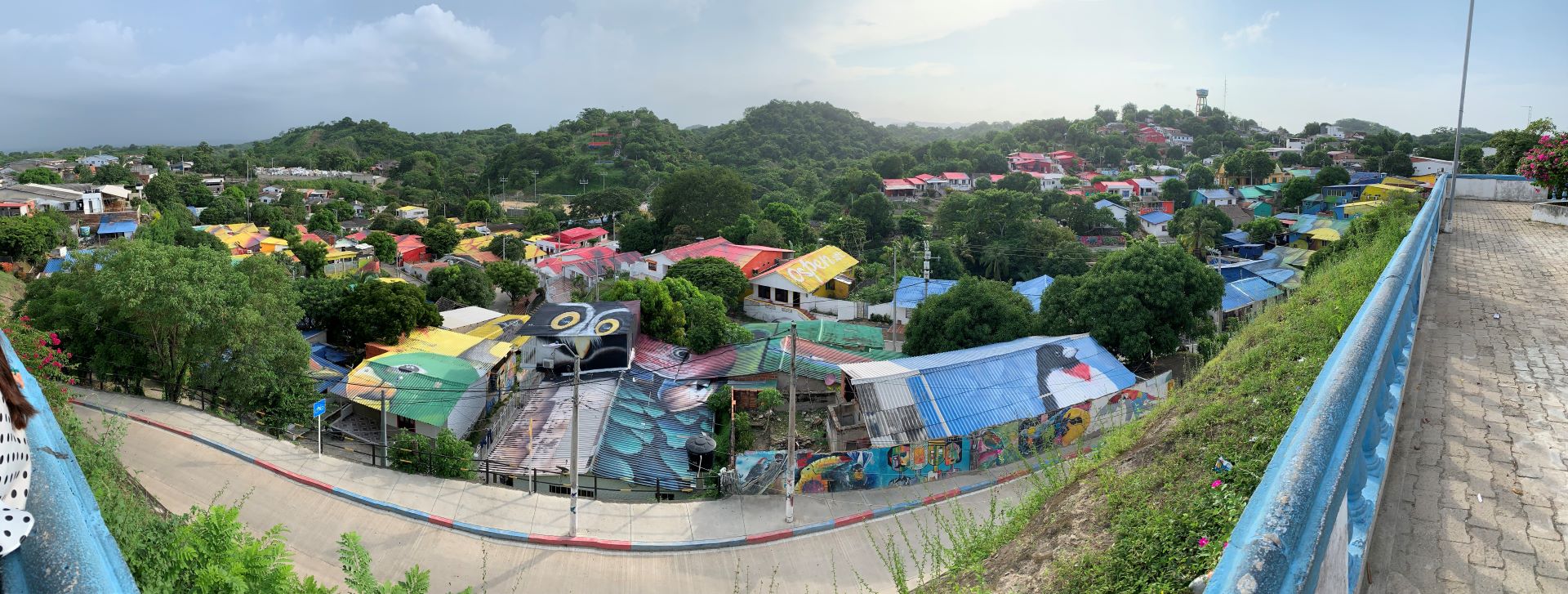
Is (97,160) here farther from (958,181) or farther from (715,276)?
(958,181)

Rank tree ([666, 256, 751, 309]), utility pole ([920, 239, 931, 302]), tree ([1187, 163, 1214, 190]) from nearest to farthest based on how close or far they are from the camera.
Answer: utility pole ([920, 239, 931, 302]), tree ([666, 256, 751, 309]), tree ([1187, 163, 1214, 190])

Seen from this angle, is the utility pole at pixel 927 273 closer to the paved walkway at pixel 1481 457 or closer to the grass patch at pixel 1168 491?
the grass patch at pixel 1168 491

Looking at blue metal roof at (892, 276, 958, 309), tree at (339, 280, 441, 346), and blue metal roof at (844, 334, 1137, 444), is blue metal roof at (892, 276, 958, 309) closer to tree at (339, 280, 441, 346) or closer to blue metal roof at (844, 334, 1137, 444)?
blue metal roof at (844, 334, 1137, 444)

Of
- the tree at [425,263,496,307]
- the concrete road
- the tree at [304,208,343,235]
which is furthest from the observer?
the tree at [304,208,343,235]

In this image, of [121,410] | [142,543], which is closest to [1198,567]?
[142,543]

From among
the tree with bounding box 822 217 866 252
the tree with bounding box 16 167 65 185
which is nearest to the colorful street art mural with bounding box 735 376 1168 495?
the tree with bounding box 822 217 866 252

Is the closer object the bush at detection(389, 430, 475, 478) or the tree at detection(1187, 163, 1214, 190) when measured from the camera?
the bush at detection(389, 430, 475, 478)

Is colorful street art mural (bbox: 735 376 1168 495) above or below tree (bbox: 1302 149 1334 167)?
below

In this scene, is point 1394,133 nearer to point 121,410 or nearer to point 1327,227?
point 1327,227
